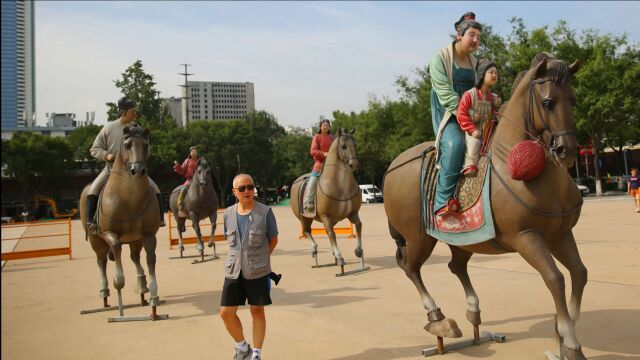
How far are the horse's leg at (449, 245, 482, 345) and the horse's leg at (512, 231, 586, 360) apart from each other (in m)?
1.15

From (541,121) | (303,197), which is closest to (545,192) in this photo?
(541,121)

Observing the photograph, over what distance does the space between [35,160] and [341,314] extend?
50.8 metres

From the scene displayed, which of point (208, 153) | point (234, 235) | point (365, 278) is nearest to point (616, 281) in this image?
point (365, 278)

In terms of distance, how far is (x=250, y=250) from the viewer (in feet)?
16.0

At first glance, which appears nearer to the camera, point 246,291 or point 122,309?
point 246,291

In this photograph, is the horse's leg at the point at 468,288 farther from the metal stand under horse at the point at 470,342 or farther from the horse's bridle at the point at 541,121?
the horse's bridle at the point at 541,121

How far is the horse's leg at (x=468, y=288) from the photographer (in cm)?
539

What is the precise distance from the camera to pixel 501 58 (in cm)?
3603

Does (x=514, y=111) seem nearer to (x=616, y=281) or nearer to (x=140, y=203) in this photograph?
(x=616, y=281)

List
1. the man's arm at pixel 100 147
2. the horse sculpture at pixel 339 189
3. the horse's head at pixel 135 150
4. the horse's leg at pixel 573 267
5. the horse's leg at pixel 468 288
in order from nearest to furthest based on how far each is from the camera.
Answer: the horse's leg at pixel 573 267, the horse's leg at pixel 468 288, the horse's head at pixel 135 150, the man's arm at pixel 100 147, the horse sculpture at pixel 339 189

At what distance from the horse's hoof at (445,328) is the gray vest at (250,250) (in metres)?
1.75

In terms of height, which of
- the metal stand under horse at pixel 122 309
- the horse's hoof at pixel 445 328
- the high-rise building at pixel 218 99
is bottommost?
the metal stand under horse at pixel 122 309

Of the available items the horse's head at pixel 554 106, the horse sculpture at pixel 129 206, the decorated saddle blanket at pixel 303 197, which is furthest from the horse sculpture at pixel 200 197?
the horse's head at pixel 554 106

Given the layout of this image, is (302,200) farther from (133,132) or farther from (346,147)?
(133,132)
